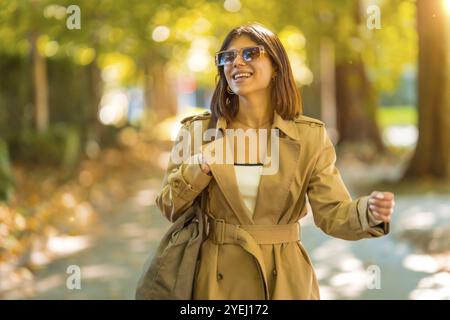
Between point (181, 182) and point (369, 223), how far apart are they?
74 centimetres

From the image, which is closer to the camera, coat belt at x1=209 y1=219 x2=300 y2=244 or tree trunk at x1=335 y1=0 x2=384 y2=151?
coat belt at x1=209 y1=219 x2=300 y2=244

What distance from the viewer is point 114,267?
25.8 ft

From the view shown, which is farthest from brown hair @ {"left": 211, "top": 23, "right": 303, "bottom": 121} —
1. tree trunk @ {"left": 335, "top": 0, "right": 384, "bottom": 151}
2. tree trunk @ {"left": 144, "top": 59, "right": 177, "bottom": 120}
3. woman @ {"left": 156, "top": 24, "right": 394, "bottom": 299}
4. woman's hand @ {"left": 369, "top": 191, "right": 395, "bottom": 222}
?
tree trunk @ {"left": 144, "top": 59, "right": 177, "bottom": 120}

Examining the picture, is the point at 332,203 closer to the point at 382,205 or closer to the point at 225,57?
the point at 382,205

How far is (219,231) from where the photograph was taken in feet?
10.2

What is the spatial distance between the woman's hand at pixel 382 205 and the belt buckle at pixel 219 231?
61 centimetres

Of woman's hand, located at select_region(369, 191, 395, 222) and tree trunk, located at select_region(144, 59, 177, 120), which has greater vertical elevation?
tree trunk, located at select_region(144, 59, 177, 120)

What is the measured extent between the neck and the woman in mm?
23

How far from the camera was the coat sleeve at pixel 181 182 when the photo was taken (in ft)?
9.88

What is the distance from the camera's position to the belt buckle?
310 cm

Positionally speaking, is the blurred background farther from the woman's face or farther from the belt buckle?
the woman's face

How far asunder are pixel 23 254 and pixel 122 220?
2.97m
